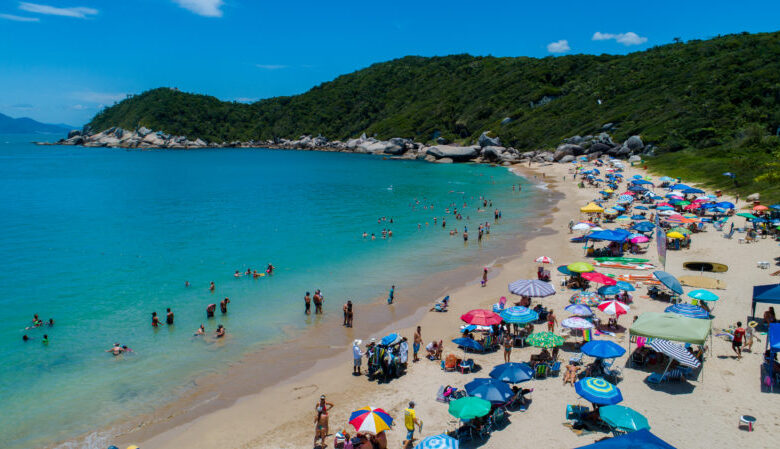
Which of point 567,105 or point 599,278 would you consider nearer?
point 599,278

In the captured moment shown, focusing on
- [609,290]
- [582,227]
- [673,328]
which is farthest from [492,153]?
[673,328]

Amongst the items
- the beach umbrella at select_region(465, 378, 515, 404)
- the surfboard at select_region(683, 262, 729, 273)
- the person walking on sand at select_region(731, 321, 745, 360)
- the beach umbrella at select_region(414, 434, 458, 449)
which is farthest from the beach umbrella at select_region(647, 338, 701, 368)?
the surfboard at select_region(683, 262, 729, 273)

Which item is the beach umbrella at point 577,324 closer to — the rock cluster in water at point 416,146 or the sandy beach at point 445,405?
the sandy beach at point 445,405

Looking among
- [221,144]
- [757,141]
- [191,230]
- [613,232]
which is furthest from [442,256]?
[221,144]

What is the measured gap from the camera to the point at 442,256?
1277 inches

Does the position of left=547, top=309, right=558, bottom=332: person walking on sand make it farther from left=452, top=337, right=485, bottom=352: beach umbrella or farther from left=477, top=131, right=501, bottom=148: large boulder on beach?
left=477, top=131, right=501, bottom=148: large boulder on beach

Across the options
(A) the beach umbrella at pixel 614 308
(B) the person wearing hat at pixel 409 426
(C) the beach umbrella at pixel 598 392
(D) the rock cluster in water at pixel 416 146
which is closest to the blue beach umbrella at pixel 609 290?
(A) the beach umbrella at pixel 614 308

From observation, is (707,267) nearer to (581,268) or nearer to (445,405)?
(581,268)

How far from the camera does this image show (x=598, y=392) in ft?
37.9

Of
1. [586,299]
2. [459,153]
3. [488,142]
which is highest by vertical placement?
[488,142]

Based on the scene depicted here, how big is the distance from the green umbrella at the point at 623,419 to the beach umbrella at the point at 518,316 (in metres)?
5.83

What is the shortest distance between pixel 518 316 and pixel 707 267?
12.8m

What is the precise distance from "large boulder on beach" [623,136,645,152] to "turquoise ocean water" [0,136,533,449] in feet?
72.7

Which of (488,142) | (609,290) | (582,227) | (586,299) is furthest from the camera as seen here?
(488,142)
